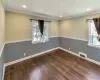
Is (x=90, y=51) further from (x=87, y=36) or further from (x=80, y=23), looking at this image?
(x=80, y=23)

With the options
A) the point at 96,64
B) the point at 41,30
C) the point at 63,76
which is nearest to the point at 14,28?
the point at 41,30

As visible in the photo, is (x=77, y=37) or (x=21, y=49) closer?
(x=21, y=49)

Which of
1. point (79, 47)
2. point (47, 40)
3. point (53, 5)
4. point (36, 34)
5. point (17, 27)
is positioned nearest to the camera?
point (53, 5)

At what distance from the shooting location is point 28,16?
3.53 m

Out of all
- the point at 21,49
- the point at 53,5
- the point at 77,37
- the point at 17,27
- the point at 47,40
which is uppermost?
the point at 53,5

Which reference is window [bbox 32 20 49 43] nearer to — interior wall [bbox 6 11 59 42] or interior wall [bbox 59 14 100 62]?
interior wall [bbox 6 11 59 42]

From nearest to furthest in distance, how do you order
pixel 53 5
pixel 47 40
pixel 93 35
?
pixel 53 5, pixel 93 35, pixel 47 40

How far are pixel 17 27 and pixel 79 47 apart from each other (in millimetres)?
3399

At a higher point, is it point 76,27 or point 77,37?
point 76,27

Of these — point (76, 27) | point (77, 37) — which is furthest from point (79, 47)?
point (76, 27)

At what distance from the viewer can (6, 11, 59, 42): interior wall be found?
295 cm

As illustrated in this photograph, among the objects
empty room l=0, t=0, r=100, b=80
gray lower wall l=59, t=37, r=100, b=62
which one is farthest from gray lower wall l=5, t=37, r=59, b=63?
gray lower wall l=59, t=37, r=100, b=62

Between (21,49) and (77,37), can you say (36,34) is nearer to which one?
(21,49)

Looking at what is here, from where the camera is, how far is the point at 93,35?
3355 millimetres
